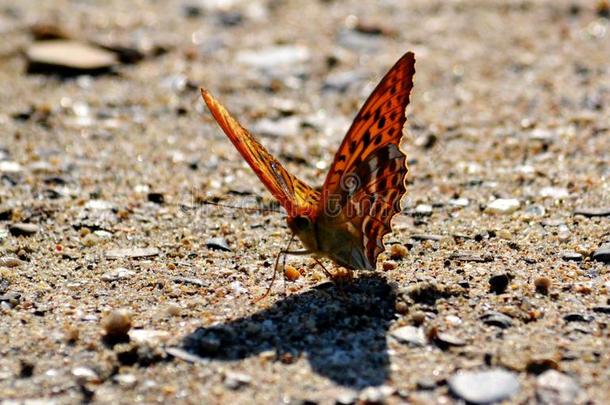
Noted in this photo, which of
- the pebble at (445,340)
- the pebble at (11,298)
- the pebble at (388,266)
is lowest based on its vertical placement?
the pebble at (445,340)

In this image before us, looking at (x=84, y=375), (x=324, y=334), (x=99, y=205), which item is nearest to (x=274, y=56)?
(x=99, y=205)

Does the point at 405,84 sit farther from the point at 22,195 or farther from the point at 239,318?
the point at 22,195

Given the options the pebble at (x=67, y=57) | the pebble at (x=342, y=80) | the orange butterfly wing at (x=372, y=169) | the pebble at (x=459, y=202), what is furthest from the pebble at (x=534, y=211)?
the pebble at (x=67, y=57)

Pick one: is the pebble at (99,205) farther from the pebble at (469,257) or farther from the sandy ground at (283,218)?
the pebble at (469,257)

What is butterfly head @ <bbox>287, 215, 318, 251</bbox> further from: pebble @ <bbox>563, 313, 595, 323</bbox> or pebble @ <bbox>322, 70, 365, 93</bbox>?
pebble @ <bbox>322, 70, 365, 93</bbox>

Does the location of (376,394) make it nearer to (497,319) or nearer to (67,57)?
(497,319)
